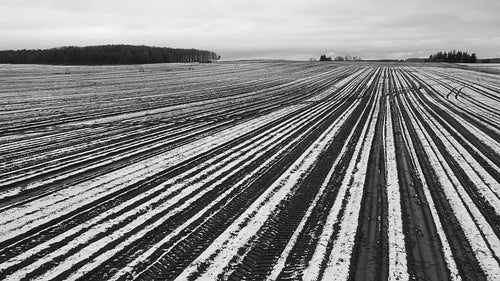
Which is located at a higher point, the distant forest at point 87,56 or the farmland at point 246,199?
the distant forest at point 87,56

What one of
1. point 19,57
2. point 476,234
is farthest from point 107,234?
point 19,57

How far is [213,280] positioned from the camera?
4.19 meters

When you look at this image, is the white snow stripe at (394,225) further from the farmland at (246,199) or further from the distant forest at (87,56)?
the distant forest at (87,56)

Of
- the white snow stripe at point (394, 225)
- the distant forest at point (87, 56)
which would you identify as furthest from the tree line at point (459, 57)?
the white snow stripe at point (394, 225)

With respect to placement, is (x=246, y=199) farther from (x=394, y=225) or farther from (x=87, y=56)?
(x=87, y=56)

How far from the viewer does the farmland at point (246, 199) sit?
452cm

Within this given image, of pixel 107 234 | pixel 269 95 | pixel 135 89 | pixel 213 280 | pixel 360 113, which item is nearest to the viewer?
pixel 213 280

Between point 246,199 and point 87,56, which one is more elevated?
point 87,56

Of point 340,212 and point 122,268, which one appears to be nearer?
point 122,268

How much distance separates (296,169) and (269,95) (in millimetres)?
14205

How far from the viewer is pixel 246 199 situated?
21.3 feet

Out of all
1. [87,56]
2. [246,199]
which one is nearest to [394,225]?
[246,199]

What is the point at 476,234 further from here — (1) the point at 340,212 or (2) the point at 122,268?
(2) the point at 122,268

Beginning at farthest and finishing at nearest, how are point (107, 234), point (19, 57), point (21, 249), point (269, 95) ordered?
point (19, 57), point (269, 95), point (107, 234), point (21, 249)
